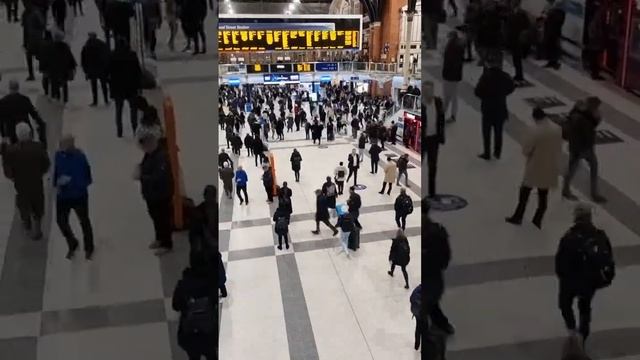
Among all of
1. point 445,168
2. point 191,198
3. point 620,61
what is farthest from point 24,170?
point 620,61

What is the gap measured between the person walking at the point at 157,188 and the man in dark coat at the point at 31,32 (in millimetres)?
562

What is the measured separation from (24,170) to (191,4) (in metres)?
0.99

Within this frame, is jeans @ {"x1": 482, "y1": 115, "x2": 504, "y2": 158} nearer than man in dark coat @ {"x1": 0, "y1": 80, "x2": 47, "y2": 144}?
No

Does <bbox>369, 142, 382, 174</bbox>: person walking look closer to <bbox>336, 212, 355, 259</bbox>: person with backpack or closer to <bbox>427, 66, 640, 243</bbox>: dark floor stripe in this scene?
<bbox>336, 212, 355, 259</bbox>: person with backpack

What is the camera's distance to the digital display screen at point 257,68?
20.7 meters

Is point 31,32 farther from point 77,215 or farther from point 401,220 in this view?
point 401,220

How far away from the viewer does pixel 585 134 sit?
221 centimetres

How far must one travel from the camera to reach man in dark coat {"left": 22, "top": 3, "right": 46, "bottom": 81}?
209cm

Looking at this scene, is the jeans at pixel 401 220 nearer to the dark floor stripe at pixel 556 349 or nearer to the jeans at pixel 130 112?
the dark floor stripe at pixel 556 349

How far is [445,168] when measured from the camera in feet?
7.66

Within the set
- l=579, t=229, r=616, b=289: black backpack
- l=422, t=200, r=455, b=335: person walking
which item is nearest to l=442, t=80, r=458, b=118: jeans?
l=422, t=200, r=455, b=335: person walking

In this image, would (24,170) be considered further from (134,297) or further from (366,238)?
(366,238)

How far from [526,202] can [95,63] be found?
2.00 metres

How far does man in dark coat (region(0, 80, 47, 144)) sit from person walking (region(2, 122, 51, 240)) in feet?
0.07
